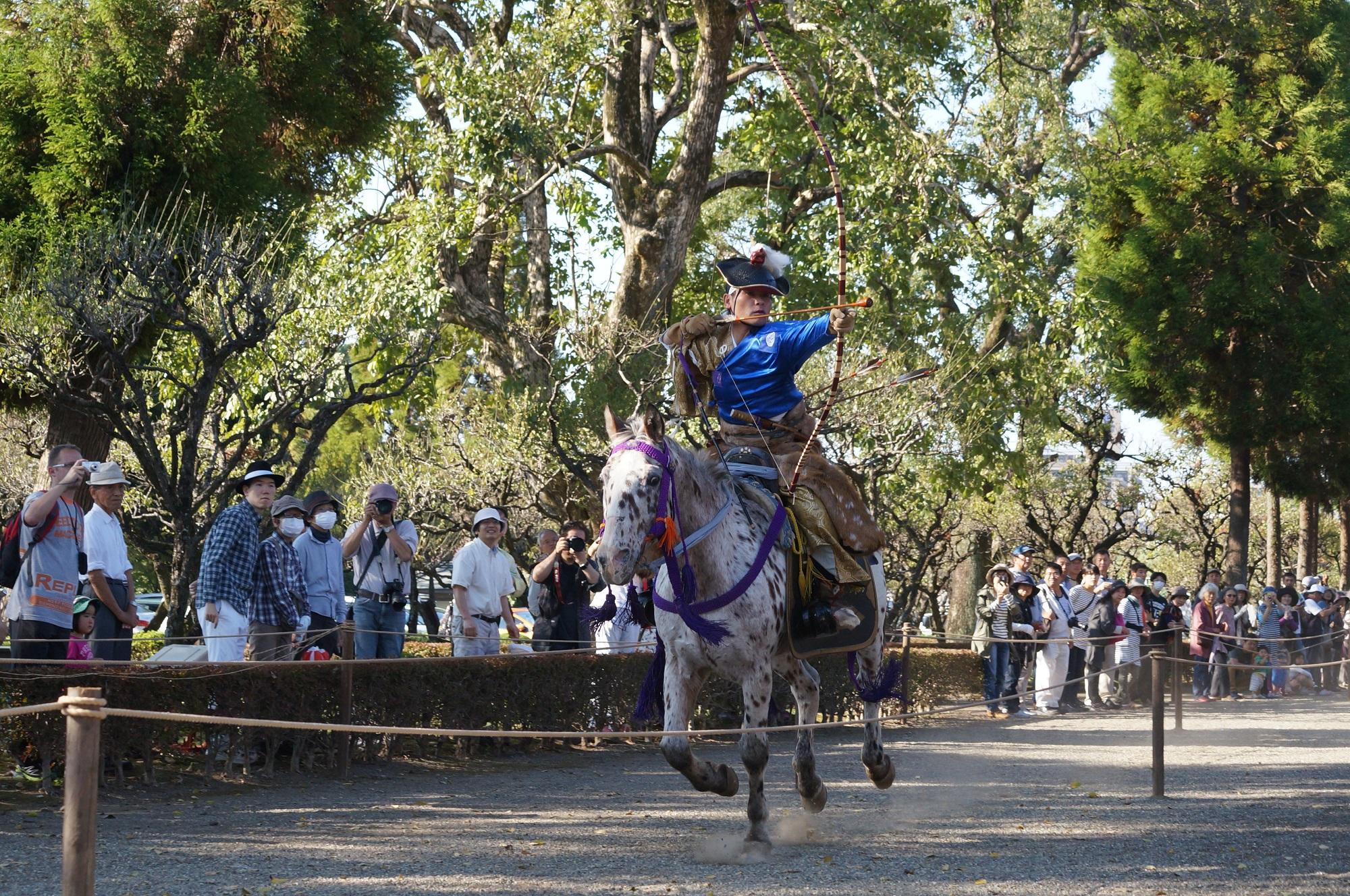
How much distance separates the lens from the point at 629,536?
6.96 meters

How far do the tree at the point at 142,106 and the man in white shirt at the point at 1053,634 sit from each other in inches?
442

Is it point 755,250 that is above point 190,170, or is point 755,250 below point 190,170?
below

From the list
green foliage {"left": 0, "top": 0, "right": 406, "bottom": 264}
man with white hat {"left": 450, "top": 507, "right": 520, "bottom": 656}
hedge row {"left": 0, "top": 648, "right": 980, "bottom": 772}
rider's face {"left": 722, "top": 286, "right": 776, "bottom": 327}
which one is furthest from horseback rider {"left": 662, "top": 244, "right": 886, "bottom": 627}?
green foliage {"left": 0, "top": 0, "right": 406, "bottom": 264}

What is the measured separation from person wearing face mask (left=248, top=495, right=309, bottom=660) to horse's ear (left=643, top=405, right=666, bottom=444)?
4.50 meters

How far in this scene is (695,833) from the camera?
869 centimetres

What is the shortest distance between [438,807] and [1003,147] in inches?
523

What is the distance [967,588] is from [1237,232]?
914 cm

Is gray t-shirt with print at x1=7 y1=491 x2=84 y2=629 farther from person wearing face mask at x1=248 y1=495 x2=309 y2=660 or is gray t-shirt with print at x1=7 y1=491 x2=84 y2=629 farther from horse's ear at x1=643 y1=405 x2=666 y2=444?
horse's ear at x1=643 y1=405 x2=666 y2=444

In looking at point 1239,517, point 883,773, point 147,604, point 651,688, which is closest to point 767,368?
point 651,688

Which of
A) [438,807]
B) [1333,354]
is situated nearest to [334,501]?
[438,807]

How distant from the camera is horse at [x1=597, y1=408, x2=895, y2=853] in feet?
24.0

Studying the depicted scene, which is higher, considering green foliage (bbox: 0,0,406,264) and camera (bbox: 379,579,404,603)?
green foliage (bbox: 0,0,406,264)

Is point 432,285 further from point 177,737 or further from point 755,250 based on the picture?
point 755,250

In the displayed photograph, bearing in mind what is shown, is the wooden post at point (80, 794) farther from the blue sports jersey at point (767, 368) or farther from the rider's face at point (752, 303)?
the rider's face at point (752, 303)
